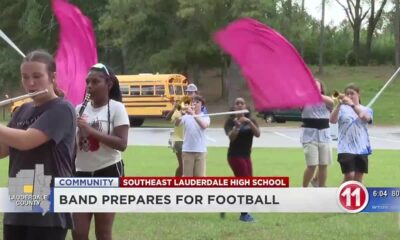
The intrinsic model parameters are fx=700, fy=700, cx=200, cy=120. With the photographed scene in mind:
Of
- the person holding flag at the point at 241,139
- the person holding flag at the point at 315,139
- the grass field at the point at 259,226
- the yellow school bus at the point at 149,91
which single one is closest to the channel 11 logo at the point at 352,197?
the grass field at the point at 259,226

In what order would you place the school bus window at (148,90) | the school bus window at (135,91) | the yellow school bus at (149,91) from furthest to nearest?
the school bus window at (148,90) → the school bus window at (135,91) → the yellow school bus at (149,91)

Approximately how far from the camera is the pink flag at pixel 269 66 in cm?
602

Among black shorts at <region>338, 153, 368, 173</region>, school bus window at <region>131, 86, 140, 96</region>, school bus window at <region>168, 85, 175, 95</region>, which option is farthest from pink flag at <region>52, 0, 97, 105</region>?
school bus window at <region>168, 85, 175, 95</region>

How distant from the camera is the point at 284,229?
299 inches

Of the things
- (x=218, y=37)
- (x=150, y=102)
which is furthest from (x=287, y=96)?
(x=150, y=102)

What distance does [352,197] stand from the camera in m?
6.16

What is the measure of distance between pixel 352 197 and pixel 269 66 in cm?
137

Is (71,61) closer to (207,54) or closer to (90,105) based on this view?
(90,105)

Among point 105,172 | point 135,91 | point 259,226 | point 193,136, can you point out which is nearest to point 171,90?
point 135,91

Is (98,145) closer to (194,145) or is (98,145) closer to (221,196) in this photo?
(221,196)

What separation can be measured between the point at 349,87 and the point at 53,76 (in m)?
5.71

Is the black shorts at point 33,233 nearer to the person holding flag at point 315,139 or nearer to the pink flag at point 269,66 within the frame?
the pink flag at point 269,66

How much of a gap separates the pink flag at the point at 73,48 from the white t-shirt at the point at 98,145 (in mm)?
1092

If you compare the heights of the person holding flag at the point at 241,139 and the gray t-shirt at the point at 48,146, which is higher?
the gray t-shirt at the point at 48,146
